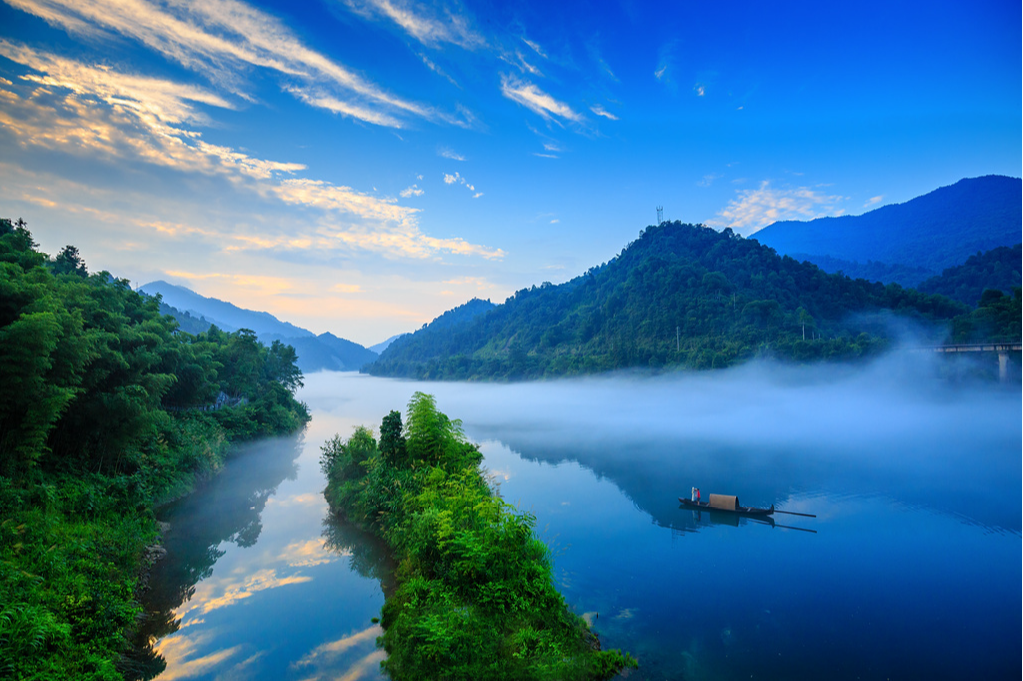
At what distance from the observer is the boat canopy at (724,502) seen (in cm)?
1795

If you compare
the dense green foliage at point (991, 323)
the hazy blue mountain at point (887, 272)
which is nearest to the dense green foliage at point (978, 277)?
the hazy blue mountain at point (887, 272)

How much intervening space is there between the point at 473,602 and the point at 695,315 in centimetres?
7851

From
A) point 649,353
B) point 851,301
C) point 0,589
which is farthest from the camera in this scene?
point 851,301

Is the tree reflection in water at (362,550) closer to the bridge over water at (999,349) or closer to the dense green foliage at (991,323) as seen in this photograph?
the bridge over water at (999,349)

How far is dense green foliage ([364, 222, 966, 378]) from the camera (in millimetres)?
72000

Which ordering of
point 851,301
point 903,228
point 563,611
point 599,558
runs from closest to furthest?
1. point 563,611
2. point 599,558
3. point 851,301
4. point 903,228

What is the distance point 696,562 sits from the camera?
573 inches

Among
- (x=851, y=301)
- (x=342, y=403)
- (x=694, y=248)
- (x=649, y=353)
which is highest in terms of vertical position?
(x=694, y=248)

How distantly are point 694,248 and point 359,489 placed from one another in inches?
4408

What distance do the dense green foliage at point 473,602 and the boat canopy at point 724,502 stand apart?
10.2m

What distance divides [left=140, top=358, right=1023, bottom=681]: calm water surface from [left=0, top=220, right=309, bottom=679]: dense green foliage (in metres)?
1.38

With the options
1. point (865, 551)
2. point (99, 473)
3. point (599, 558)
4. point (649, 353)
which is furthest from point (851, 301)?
point (99, 473)

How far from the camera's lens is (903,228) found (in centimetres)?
15575

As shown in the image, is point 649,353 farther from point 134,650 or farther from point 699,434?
point 134,650
